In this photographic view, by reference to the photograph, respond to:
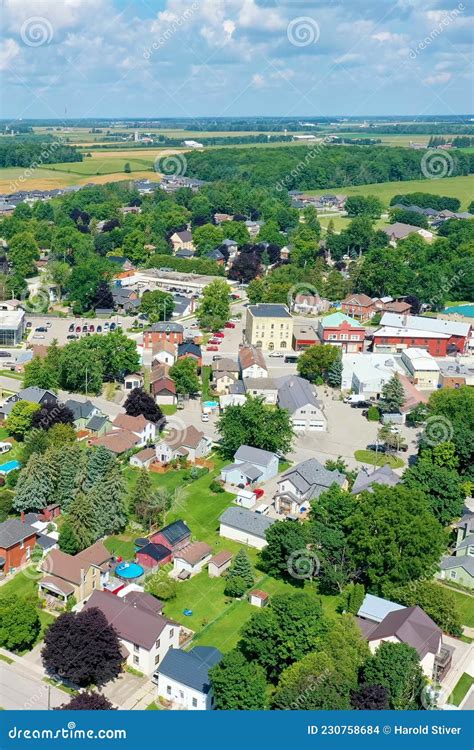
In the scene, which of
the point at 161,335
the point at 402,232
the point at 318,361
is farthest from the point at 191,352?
the point at 402,232

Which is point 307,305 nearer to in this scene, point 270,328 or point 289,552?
point 270,328

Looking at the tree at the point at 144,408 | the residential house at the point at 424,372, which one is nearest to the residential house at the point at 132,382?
the tree at the point at 144,408

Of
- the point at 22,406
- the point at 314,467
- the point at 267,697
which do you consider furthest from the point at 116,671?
the point at 22,406

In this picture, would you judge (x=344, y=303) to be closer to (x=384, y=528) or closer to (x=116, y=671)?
(x=384, y=528)

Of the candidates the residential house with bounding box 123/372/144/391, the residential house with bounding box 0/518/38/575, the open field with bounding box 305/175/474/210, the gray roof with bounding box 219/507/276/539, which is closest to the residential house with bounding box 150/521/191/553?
the gray roof with bounding box 219/507/276/539

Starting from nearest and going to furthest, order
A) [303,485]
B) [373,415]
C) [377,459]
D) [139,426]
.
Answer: [303,485] → [377,459] → [139,426] → [373,415]

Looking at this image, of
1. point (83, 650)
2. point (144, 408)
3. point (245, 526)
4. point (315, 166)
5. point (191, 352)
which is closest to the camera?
point (83, 650)
